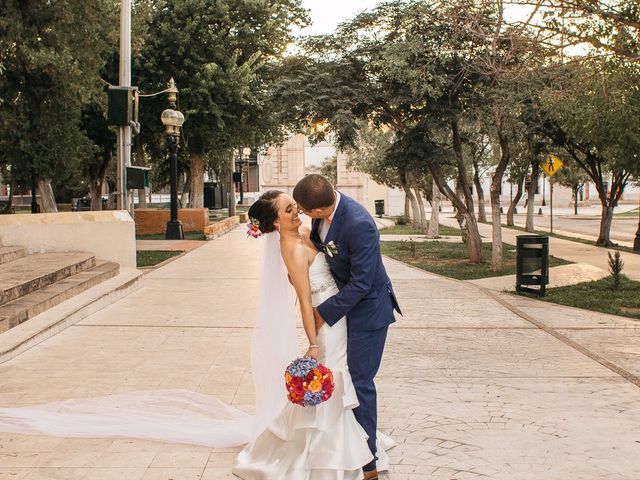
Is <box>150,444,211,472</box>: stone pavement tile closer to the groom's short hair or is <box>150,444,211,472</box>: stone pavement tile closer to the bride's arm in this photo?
the bride's arm

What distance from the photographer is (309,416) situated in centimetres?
470

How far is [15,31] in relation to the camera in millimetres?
18984

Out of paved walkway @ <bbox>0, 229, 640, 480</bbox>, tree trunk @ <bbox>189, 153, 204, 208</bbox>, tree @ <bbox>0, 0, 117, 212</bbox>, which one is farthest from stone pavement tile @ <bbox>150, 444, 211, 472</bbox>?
tree trunk @ <bbox>189, 153, 204, 208</bbox>

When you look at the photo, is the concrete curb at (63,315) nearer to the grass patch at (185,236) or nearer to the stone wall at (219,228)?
the stone wall at (219,228)

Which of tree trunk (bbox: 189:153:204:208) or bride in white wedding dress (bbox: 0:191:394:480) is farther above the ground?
tree trunk (bbox: 189:153:204:208)

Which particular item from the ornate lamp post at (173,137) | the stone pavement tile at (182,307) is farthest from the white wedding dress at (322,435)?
the ornate lamp post at (173,137)

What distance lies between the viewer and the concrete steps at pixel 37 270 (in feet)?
32.9

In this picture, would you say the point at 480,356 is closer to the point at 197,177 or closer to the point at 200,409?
the point at 200,409

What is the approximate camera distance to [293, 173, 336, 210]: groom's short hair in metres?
4.55

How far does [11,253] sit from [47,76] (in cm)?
1136

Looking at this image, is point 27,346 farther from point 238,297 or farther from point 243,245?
point 243,245

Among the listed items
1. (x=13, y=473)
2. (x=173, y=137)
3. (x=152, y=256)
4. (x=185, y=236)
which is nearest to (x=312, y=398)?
(x=13, y=473)

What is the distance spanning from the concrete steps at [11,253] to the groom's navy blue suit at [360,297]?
30.1ft

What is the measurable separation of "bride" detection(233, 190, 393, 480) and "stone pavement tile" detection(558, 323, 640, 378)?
13.3 ft
